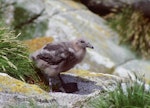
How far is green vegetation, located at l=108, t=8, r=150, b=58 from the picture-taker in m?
11.5

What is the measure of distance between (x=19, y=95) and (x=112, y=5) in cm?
725

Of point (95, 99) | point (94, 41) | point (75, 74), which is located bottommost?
point (94, 41)

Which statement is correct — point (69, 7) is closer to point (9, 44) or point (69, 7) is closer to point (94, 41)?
point (94, 41)

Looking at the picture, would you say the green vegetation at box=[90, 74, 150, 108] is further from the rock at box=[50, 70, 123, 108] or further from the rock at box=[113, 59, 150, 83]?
the rock at box=[113, 59, 150, 83]

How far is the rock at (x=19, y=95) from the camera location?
492 centimetres

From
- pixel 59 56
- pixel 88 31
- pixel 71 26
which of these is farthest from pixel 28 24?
pixel 59 56

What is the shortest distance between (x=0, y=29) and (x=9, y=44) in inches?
8.7

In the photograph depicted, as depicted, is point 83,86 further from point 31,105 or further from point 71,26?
point 71,26

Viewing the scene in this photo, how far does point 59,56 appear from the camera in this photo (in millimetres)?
5793

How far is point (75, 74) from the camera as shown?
21.5 feet

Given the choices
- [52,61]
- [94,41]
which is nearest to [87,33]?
[94,41]

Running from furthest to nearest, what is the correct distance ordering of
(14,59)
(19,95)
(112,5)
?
(112,5), (14,59), (19,95)

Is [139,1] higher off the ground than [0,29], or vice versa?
[0,29]

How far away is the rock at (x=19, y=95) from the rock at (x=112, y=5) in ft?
21.7
